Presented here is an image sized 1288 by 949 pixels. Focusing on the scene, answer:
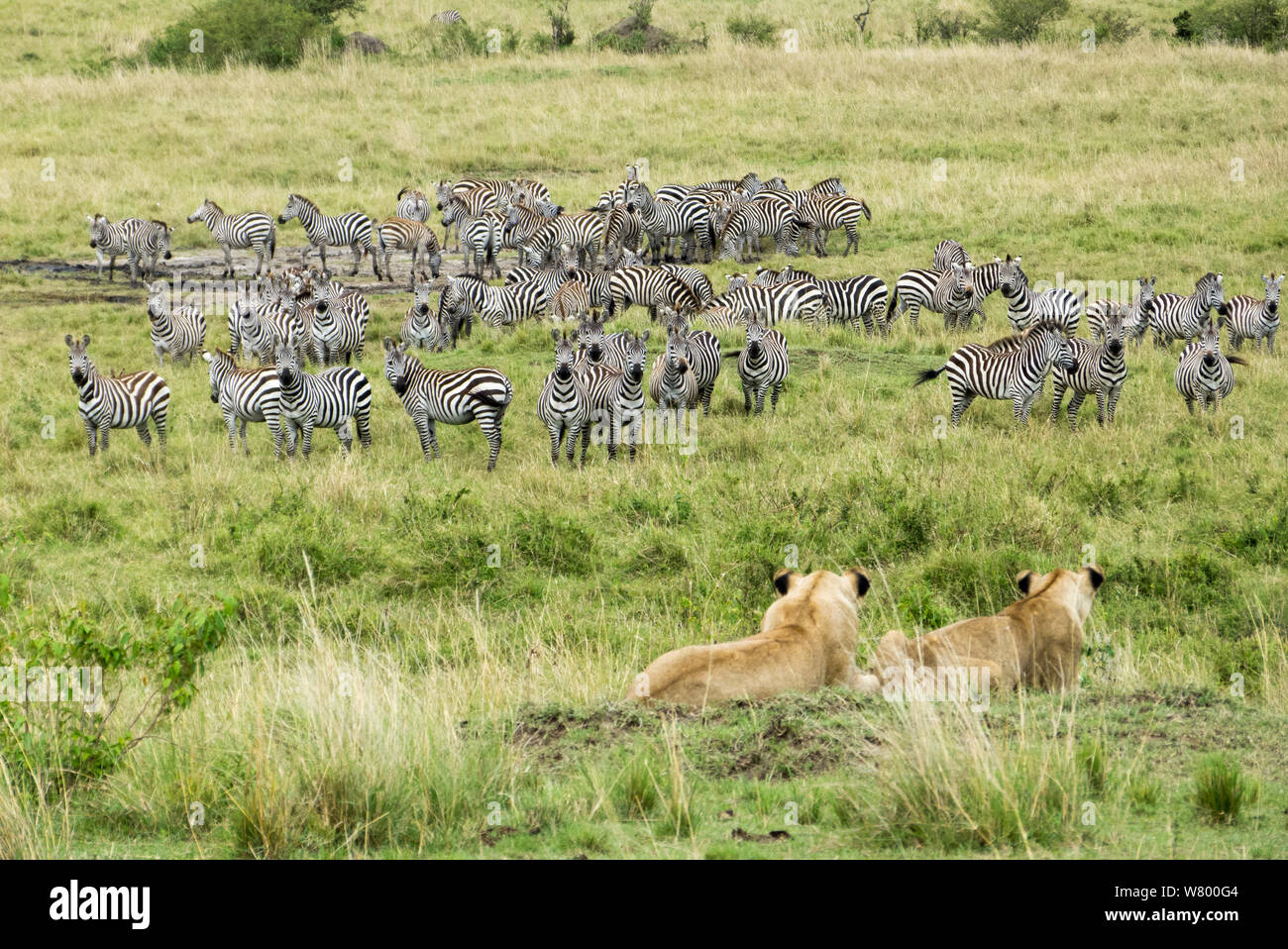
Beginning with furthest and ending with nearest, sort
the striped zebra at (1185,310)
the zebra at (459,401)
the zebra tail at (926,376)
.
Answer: the striped zebra at (1185,310)
the zebra tail at (926,376)
the zebra at (459,401)

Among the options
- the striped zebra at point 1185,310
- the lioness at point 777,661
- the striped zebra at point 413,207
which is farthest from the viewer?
the striped zebra at point 413,207

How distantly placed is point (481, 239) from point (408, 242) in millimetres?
1530

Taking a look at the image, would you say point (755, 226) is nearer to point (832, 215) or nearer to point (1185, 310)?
point (832, 215)

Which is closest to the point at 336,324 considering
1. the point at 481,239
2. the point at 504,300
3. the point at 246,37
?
the point at 504,300

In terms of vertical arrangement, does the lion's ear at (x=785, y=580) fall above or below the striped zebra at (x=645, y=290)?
below

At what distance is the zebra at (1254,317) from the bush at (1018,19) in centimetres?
3153

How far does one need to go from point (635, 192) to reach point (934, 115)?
13.9m

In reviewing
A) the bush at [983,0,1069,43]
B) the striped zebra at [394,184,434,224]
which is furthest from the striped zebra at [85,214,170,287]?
the bush at [983,0,1069,43]

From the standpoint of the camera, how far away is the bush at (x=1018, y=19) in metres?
49.3

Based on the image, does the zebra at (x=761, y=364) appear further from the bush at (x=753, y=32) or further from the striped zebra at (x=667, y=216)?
the bush at (x=753, y=32)

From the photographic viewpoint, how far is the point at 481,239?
2750 centimetres

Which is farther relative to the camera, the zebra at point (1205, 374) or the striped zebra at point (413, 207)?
the striped zebra at point (413, 207)

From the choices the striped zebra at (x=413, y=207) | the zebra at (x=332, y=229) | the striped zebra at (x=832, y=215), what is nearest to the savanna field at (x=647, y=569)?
the striped zebra at (x=832, y=215)

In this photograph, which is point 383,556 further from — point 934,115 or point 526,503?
point 934,115
